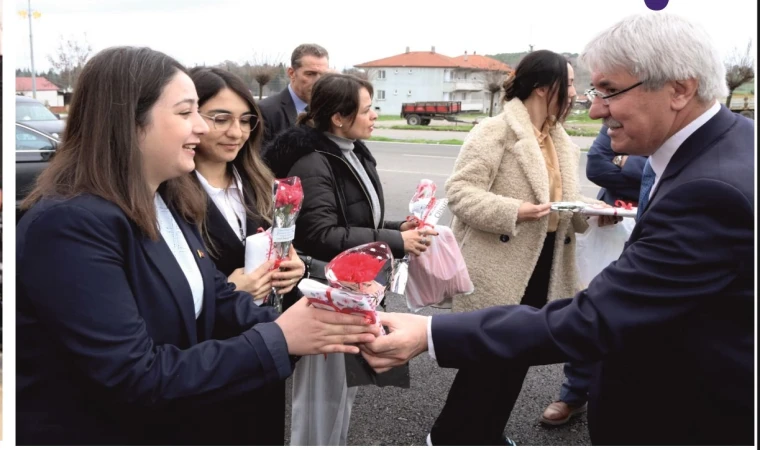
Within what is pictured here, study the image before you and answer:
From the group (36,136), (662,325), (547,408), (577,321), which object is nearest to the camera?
(662,325)

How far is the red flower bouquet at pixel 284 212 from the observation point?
236 centimetres

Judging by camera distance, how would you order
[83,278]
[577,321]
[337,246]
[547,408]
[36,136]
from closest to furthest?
1. [83,278]
2. [577,321]
3. [337,246]
4. [547,408]
5. [36,136]

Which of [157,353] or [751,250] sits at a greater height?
[751,250]

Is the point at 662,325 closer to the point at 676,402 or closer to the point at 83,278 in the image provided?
the point at 676,402

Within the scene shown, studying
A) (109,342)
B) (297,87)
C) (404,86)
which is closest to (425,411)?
(109,342)

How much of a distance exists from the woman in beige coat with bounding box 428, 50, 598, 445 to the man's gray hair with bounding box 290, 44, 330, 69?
220 centimetres

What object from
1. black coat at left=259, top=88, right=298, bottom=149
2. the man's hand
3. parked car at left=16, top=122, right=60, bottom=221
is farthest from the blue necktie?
parked car at left=16, top=122, right=60, bottom=221

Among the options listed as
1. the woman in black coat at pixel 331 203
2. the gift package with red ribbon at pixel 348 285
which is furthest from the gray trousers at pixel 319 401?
the gift package with red ribbon at pixel 348 285

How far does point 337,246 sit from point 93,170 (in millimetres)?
1457

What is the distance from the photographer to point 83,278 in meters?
1.48

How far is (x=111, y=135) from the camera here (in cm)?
164

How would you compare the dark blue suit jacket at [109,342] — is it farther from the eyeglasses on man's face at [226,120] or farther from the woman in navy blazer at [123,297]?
the eyeglasses on man's face at [226,120]

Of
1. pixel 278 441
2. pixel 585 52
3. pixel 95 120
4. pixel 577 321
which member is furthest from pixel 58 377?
pixel 585 52

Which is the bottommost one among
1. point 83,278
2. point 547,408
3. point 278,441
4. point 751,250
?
point 547,408
